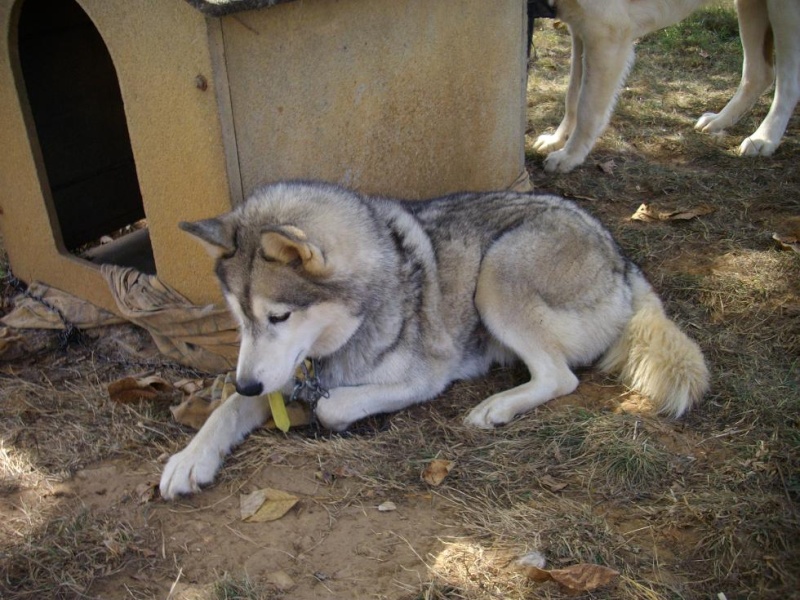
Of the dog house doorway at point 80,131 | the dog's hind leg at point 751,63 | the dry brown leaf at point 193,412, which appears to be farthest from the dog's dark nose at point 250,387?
the dog's hind leg at point 751,63

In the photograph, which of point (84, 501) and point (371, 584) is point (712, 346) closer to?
point (371, 584)

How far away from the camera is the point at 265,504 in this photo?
3039 mm

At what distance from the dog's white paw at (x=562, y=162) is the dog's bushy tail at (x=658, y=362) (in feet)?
8.11

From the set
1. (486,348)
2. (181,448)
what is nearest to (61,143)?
(181,448)

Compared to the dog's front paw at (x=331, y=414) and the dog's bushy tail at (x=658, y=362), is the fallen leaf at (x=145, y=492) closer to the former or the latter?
the dog's front paw at (x=331, y=414)

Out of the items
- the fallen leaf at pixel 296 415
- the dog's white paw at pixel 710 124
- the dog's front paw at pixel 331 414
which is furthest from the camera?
the dog's white paw at pixel 710 124

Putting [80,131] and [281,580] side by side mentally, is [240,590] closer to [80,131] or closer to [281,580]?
[281,580]

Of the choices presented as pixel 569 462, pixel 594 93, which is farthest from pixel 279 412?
pixel 594 93

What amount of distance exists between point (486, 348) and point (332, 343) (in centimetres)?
87

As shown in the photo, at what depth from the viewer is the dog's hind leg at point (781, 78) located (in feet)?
20.0

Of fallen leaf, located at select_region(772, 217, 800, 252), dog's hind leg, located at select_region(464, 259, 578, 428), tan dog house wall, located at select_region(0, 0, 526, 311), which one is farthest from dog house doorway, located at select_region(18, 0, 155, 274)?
fallen leaf, located at select_region(772, 217, 800, 252)

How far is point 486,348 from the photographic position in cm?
387

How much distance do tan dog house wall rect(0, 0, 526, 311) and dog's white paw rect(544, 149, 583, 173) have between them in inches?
36.1

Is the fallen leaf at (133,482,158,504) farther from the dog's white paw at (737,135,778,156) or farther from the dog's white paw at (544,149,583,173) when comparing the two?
the dog's white paw at (737,135,778,156)
